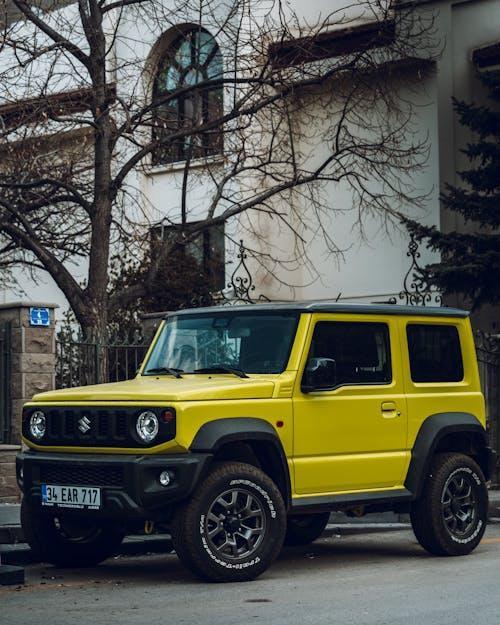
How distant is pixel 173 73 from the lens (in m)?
26.3

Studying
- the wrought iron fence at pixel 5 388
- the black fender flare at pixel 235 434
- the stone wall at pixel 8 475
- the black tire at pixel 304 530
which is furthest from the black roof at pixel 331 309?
the wrought iron fence at pixel 5 388

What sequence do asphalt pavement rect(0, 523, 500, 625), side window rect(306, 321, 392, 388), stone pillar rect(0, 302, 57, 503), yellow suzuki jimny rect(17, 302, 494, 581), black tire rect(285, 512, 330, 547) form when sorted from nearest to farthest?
asphalt pavement rect(0, 523, 500, 625) → yellow suzuki jimny rect(17, 302, 494, 581) → side window rect(306, 321, 392, 388) → black tire rect(285, 512, 330, 547) → stone pillar rect(0, 302, 57, 503)

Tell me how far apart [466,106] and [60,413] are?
14.3 metres

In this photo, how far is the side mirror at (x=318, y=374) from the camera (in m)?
10.2

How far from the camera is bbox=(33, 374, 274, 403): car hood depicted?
9570 millimetres

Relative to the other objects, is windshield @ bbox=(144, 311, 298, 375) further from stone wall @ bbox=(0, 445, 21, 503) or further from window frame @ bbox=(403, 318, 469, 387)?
stone wall @ bbox=(0, 445, 21, 503)

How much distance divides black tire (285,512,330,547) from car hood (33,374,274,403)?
6.77 feet

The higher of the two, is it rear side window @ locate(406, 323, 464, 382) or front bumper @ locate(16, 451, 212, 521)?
rear side window @ locate(406, 323, 464, 382)

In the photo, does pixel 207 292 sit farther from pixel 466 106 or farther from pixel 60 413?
pixel 60 413

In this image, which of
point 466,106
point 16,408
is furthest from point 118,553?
point 466,106

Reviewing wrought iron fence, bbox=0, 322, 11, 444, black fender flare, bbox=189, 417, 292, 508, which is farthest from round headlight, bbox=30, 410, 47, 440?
wrought iron fence, bbox=0, 322, 11, 444

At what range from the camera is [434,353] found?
37.6 ft

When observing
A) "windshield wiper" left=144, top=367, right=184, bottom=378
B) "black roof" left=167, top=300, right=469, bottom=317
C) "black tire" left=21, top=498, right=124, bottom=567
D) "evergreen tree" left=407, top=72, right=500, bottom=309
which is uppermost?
"evergreen tree" left=407, top=72, right=500, bottom=309

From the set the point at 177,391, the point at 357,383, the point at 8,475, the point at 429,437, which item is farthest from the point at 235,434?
the point at 8,475
